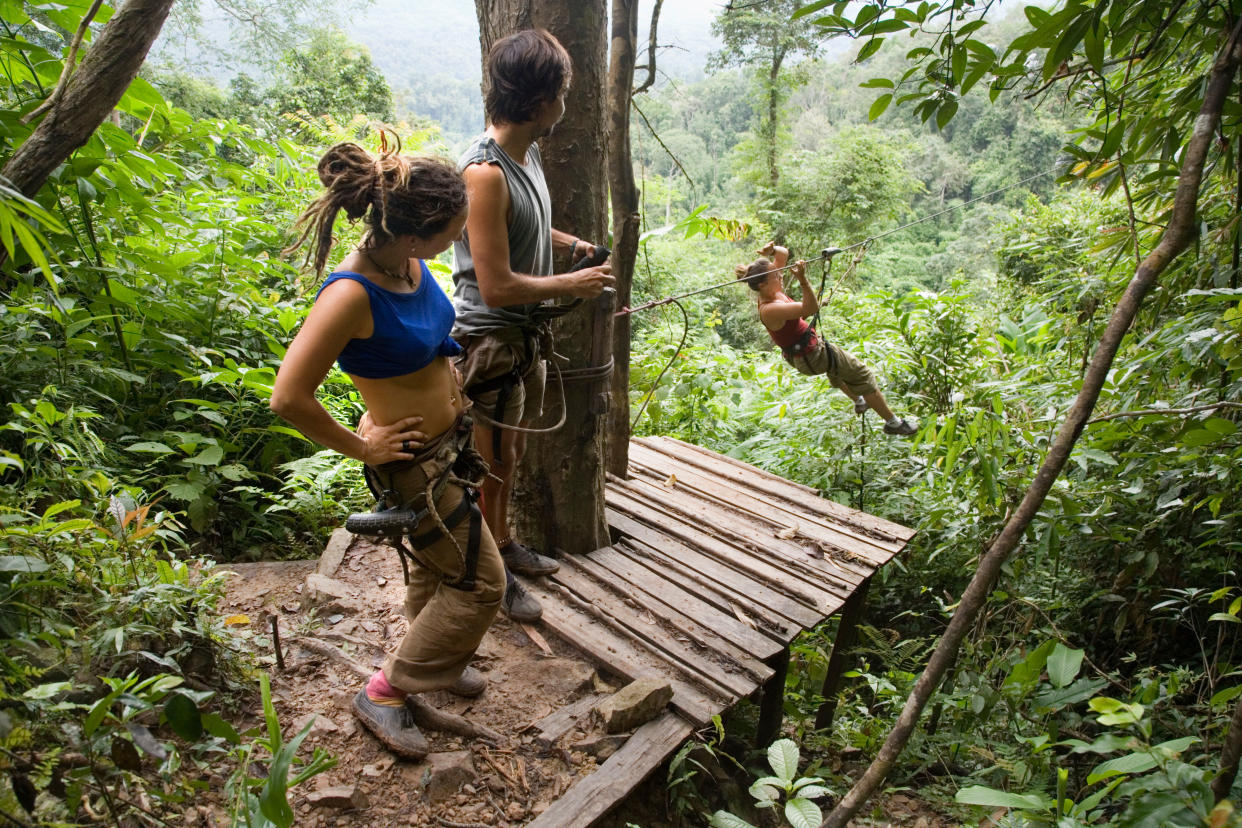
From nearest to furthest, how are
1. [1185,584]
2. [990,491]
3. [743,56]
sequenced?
1. [990,491]
2. [1185,584]
3. [743,56]

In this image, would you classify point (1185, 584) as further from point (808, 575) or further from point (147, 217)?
point (147, 217)

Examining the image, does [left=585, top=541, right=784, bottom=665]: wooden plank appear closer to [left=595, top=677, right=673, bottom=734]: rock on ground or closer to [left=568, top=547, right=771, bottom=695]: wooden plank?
[left=568, top=547, right=771, bottom=695]: wooden plank

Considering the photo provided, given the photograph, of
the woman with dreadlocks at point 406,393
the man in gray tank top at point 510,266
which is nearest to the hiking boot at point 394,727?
the woman with dreadlocks at point 406,393

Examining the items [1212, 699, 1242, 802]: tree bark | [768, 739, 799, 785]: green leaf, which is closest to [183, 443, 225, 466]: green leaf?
[768, 739, 799, 785]: green leaf

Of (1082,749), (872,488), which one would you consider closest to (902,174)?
(872,488)

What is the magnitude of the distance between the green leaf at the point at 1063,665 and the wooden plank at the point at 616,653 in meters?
1.13

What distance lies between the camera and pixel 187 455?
11.4 feet

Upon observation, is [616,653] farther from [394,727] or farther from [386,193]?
[386,193]

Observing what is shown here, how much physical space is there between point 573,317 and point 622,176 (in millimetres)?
1046

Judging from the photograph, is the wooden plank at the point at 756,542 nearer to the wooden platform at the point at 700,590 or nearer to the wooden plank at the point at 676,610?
the wooden platform at the point at 700,590

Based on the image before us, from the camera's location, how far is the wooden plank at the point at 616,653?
239cm

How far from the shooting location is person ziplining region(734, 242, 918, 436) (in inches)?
→ 168

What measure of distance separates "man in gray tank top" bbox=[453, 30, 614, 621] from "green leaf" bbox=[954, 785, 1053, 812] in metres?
1.78

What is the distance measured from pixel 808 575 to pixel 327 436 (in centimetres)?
233
